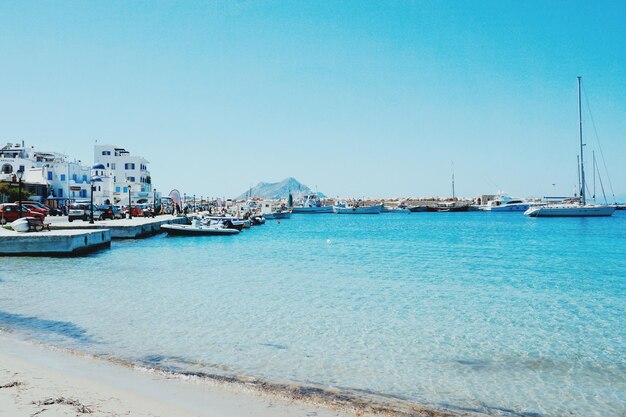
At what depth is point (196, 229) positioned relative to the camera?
48062 mm

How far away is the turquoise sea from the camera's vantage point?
29.4ft

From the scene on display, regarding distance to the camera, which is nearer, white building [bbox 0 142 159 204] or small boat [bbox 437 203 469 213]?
white building [bbox 0 142 159 204]

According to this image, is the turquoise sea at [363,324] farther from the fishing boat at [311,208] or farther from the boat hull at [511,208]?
the boat hull at [511,208]

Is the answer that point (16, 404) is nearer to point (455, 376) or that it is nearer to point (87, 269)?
point (455, 376)

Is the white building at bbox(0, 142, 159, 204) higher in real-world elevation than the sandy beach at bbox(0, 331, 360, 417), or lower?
higher

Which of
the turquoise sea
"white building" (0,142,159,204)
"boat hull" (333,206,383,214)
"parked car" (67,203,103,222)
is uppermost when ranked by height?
"white building" (0,142,159,204)

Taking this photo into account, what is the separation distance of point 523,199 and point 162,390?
562 ft

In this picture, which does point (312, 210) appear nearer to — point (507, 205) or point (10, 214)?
point (507, 205)

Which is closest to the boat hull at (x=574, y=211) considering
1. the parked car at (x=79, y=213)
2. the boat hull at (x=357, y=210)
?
the boat hull at (x=357, y=210)

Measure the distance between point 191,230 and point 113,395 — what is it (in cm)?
4115

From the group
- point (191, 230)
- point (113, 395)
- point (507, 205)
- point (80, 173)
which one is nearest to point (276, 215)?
point (80, 173)

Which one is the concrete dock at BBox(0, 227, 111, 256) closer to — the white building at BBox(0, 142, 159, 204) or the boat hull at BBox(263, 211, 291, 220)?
the white building at BBox(0, 142, 159, 204)

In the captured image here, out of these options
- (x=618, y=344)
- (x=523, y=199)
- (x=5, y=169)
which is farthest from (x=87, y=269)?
(x=523, y=199)

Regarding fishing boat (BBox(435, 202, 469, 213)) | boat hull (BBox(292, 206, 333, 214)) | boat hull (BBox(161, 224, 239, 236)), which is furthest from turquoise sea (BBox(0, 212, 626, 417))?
fishing boat (BBox(435, 202, 469, 213))
